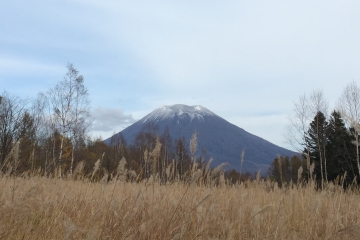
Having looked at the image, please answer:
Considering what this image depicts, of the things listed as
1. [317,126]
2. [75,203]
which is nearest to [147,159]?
[75,203]

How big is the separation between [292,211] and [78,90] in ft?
69.0

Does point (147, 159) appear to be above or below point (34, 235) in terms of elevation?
above

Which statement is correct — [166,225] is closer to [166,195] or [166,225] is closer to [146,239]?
[146,239]

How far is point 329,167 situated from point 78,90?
930 inches

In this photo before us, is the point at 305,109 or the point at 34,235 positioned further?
the point at 305,109

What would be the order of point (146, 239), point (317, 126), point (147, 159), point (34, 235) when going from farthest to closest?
1. point (317, 126)
2. point (147, 159)
3. point (146, 239)
4. point (34, 235)

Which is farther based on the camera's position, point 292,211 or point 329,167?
point 329,167

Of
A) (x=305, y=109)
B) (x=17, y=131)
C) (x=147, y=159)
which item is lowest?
(x=147, y=159)

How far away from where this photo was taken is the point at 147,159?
12.1 feet

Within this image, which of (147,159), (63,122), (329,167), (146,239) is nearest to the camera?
(146,239)

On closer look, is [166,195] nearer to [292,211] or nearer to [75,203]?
[75,203]

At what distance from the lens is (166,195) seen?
3.81 meters

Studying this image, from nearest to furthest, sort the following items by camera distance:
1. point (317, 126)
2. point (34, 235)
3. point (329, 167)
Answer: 1. point (34, 235)
2. point (317, 126)
3. point (329, 167)

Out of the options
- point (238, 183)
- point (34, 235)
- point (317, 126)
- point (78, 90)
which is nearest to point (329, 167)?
point (317, 126)
